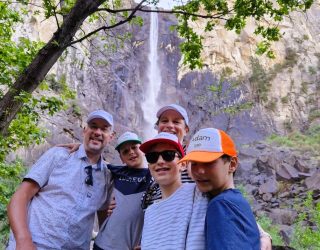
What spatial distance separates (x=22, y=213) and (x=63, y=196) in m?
0.31

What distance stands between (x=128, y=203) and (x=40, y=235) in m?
0.65

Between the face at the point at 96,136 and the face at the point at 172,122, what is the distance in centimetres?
45

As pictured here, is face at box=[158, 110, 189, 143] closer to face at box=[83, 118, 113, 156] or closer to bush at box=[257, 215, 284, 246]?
face at box=[83, 118, 113, 156]

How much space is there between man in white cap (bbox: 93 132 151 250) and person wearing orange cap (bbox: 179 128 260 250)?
1.02 meters

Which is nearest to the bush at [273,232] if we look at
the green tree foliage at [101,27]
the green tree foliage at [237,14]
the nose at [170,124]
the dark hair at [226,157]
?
the green tree foliage at [237,14]

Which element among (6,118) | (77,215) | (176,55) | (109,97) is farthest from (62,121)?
(77,215)

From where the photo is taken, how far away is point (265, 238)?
199cm

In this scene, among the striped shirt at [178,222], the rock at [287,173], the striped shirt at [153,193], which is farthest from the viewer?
the rock at [287,173]

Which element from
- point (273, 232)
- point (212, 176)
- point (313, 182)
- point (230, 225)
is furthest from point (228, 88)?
point (230, 225)

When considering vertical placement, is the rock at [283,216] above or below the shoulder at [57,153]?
above

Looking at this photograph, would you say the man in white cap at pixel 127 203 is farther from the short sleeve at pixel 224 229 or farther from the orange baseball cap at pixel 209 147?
the short sleeve at pixel 224 229

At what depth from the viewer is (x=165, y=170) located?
225 centimetres

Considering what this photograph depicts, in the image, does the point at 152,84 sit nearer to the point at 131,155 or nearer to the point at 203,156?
the point at 131,155

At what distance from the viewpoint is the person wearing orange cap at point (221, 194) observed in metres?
1.59
